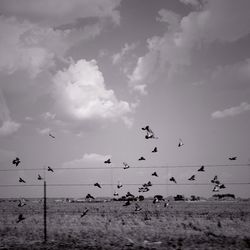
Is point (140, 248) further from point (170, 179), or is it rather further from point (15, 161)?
point (15, 161)

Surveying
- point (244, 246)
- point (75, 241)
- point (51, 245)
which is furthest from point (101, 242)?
point (244, 246)

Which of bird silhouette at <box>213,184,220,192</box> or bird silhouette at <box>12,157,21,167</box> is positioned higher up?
bird silhouette at <box>12,157,21,167</box>

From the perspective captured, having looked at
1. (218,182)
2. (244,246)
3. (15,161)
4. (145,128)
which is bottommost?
(244,246)

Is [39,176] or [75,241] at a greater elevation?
[39,176]

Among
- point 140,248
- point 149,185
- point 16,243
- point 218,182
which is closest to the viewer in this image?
point 140,248

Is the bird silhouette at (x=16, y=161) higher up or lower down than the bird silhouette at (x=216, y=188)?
higher up

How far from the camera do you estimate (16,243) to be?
16.4 m

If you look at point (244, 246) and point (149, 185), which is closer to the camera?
point (244, 246)

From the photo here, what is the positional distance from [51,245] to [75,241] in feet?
4.93

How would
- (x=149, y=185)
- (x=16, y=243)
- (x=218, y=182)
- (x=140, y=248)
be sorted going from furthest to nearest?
(x=149, y=185), (x=218, y=182), (x=16, y=243), (x=140, y=248)

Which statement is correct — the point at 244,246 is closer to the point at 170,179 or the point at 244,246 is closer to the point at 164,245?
the point at 164,245

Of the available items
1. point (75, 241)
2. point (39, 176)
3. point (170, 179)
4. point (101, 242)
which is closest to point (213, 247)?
point (101, 242)

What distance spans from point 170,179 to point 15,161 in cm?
1013

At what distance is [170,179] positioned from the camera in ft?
76.1
